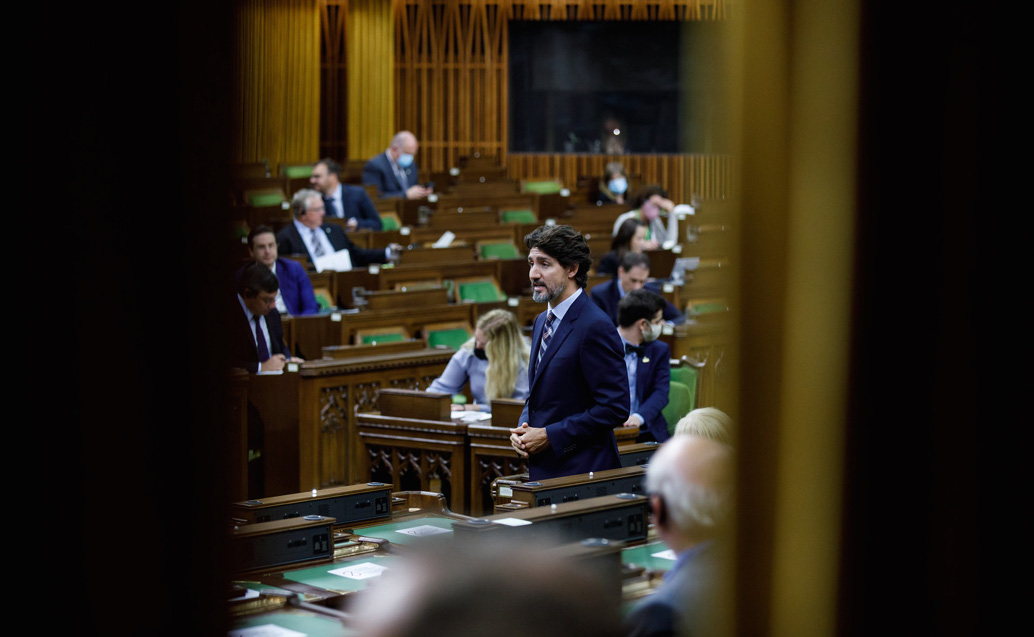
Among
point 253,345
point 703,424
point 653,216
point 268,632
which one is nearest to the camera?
point 268,632

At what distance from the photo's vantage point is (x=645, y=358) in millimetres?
5168

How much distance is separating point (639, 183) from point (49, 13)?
13713mm

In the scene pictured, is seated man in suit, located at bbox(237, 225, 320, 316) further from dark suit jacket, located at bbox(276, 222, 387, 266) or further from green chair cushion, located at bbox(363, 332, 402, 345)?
dark suit jacket, located at bbox(276, 222, 387, 266)

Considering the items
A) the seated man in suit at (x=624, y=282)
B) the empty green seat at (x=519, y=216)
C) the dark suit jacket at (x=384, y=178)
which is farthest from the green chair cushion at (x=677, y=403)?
the dark suit jacket at (x=384, y=178)

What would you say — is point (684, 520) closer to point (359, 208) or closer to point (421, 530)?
point (421, 530)

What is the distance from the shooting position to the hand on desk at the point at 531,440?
3566 millimetres

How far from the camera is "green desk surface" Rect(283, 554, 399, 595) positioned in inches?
105

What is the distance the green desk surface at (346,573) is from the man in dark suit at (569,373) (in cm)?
76

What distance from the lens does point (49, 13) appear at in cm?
103

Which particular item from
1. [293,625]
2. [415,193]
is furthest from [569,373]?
[415,193]

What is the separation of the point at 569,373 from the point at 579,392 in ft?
0.22

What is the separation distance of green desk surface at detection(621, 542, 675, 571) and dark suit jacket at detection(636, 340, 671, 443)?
84.1 inches

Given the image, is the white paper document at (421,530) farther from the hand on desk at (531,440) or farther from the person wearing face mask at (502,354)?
the person wearing face mask at (502,354)

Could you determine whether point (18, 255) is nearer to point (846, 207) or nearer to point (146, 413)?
point (146, 413)
